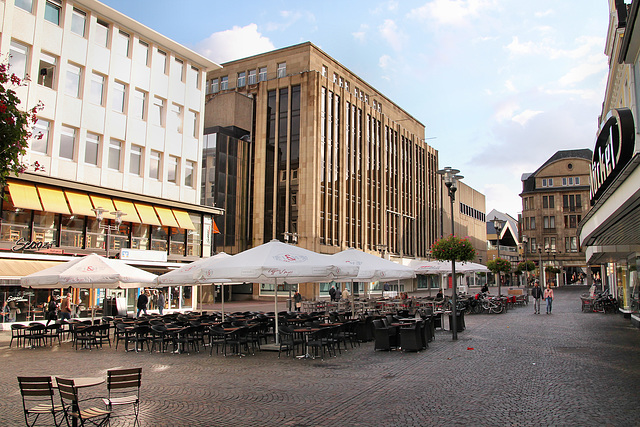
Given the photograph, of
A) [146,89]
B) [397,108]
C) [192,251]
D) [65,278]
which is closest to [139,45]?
[146,89]

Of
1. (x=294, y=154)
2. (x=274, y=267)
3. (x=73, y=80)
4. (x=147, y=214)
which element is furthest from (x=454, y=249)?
(x=294, y=154)

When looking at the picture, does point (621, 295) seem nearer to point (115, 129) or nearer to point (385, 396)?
point (385, 396)

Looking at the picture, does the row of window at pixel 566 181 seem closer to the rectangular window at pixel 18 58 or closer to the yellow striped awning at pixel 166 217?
the yellow striped awning at pixel 166 217

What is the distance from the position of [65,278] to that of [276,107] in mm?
A: 39192

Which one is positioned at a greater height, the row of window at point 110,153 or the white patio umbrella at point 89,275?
the row of window at point 110,153

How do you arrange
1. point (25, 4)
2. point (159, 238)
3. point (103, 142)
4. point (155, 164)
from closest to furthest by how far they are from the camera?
point (25, 4) < point (103, 142) < point (159, 238) < point (155, 164)

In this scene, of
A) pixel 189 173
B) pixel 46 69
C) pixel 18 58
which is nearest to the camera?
pixel 18 58

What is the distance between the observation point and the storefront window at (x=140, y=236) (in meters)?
29.6

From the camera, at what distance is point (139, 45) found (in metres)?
30.8

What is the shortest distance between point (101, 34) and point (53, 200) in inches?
408

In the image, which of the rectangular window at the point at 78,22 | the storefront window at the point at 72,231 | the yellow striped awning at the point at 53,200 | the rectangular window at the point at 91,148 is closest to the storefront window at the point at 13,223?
the yellow striped awning at the point at 53,200

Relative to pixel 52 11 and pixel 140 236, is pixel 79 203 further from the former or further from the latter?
pixel 52 11

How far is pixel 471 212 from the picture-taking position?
97.4 meters

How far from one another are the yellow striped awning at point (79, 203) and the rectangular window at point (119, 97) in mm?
5793
